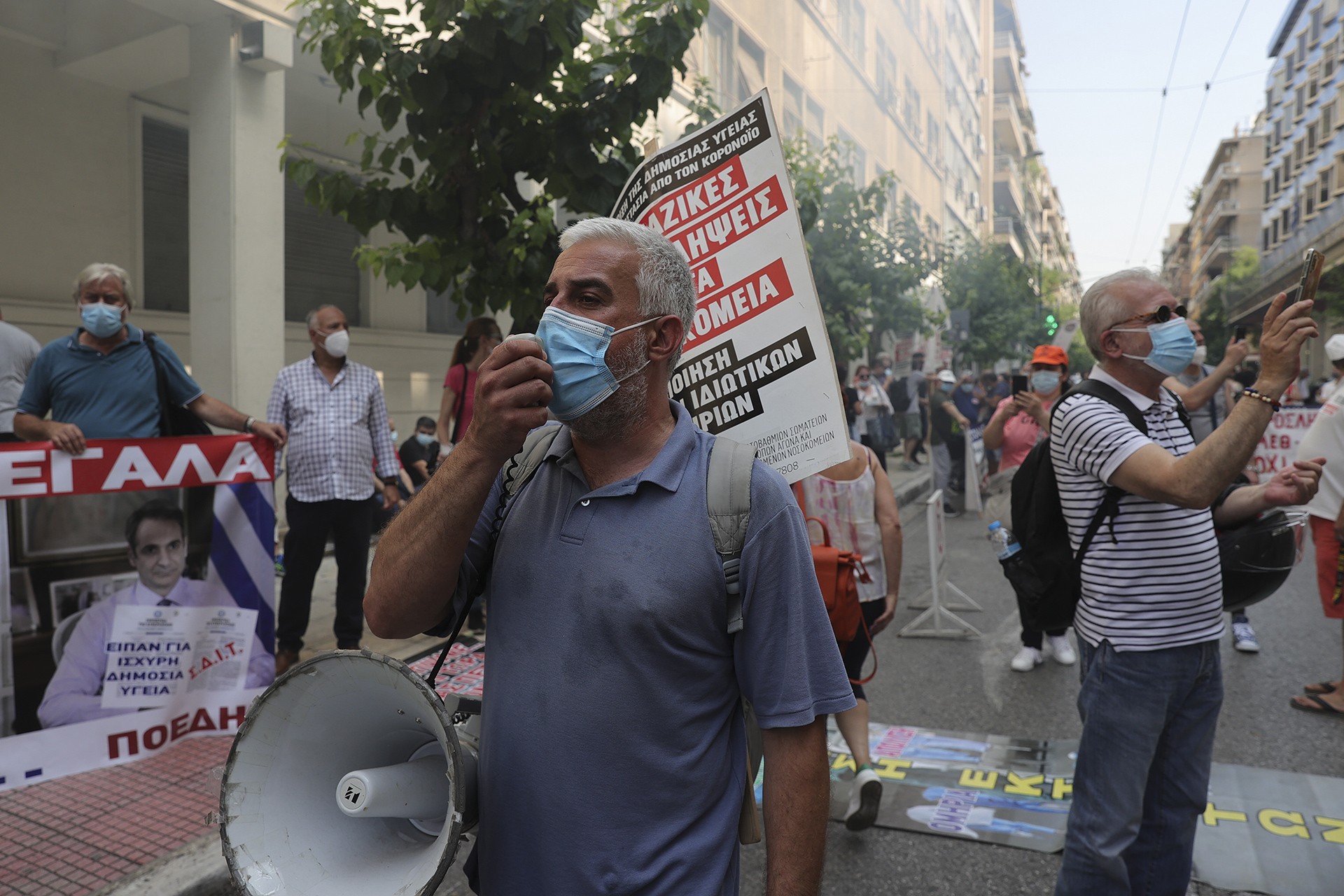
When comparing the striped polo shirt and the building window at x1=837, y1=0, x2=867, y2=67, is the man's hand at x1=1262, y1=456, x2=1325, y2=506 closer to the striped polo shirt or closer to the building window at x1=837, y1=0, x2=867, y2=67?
the striped polo shirt

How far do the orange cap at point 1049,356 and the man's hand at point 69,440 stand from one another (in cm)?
512

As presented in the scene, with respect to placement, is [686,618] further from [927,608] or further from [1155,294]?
[927,608]

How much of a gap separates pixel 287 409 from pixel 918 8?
21.8 meters

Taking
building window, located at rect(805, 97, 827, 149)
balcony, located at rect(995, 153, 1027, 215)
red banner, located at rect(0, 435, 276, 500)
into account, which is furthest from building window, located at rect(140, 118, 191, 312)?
balcony, located at rect(995, 153, 1027, 215)

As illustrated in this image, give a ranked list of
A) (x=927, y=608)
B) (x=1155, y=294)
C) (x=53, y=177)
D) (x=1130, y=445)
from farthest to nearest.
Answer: (x=53, y=177) < (x=927, y=608) < (x=1155, y=294) < (x=1130, y=445)

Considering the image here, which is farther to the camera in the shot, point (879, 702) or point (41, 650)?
point (879, 702)

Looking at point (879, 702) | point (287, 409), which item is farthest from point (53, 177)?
point (879, 702)

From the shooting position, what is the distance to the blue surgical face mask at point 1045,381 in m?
5.90

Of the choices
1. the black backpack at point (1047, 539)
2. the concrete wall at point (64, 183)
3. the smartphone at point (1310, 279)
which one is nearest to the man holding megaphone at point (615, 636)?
the black backpack at point (1047, 539)

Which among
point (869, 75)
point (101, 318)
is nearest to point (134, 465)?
point (101, 318)

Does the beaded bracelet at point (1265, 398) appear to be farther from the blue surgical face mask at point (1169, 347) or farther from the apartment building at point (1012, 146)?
the apartment building at point (1012, 146)

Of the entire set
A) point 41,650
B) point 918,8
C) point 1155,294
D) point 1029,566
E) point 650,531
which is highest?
point 918,8

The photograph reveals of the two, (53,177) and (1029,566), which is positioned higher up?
(53,177)

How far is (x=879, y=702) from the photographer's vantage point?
5.34 meters
